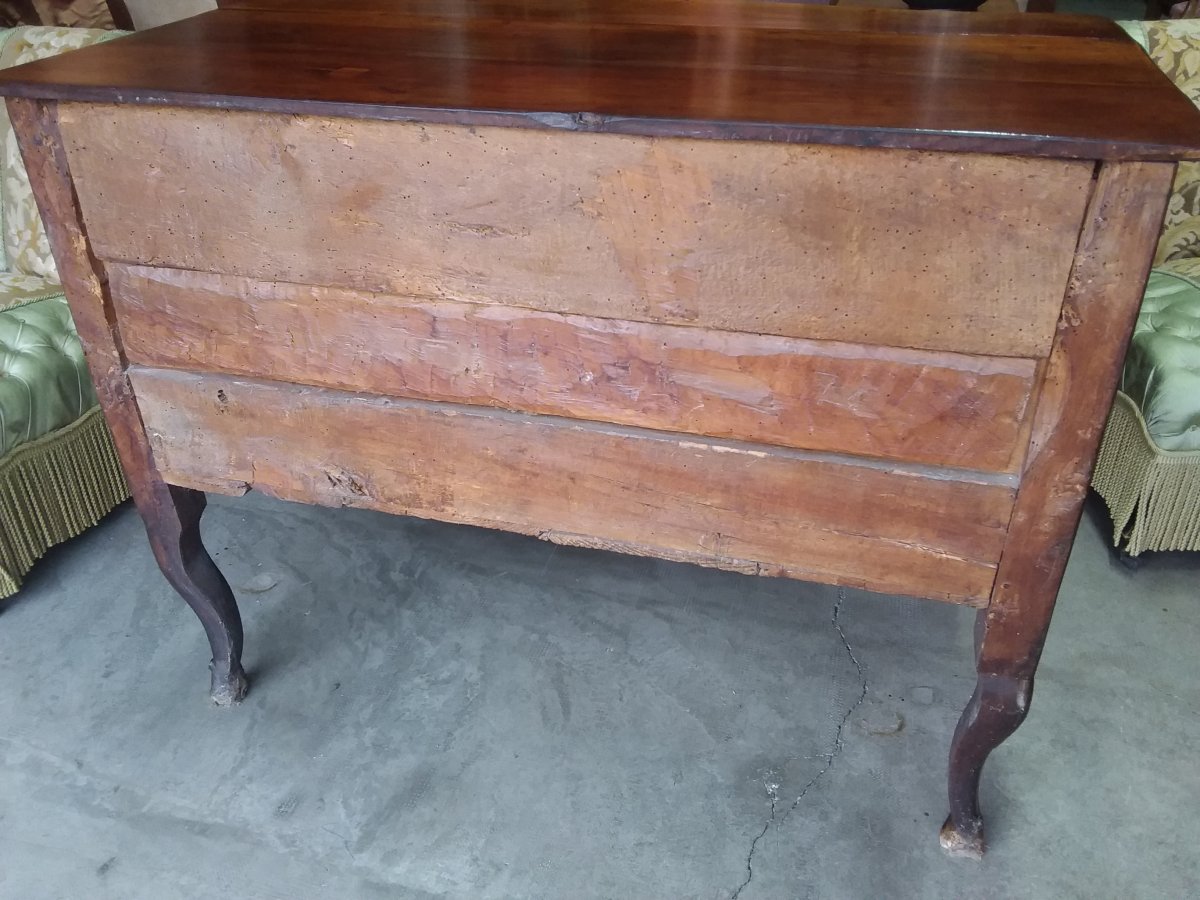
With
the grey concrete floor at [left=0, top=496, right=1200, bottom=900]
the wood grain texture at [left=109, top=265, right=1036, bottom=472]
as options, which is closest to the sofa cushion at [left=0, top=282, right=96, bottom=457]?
the grey concrete floor at [left=0, top=496, right=1200, bottom=900]

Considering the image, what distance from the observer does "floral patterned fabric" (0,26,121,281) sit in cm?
188

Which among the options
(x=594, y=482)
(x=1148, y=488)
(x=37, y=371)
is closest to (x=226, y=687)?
(x=37, y=371)

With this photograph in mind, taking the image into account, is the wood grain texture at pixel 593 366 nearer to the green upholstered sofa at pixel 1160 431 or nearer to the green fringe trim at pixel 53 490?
the green fringe trim at pixel 53 490

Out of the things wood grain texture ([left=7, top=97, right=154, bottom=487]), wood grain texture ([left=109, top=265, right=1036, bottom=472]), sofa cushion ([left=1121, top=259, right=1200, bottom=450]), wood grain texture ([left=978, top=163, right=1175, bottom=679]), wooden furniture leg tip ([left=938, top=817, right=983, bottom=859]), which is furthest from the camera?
sofa cushion ([left=1121, top=259, right=1200, bottom=450])

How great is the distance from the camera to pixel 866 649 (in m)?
1.56

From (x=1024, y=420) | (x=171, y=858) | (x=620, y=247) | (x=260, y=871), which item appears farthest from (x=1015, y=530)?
(x=171, y=858)

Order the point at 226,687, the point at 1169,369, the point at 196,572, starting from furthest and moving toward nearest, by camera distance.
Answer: the point at 1169,369 → the point at 226,687 → the point at 196,572

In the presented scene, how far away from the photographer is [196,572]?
1352 mm

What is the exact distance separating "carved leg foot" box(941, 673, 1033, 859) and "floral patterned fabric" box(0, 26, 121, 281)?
1.79 meters

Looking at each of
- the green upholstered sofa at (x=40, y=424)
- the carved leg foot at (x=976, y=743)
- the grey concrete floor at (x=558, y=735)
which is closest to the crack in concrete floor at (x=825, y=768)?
the grey concrete floor at (x=558, y=735)

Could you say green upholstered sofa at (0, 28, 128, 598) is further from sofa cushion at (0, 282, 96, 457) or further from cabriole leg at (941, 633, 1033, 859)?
cabriole leg at (941, 633, 1033, 859)

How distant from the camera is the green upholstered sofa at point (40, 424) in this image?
5.24 ft

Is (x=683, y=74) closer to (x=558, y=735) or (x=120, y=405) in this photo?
(x=120, y=405)

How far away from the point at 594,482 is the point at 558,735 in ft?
1.67
